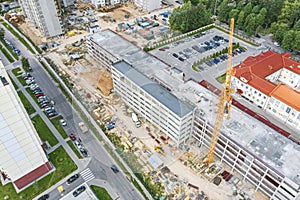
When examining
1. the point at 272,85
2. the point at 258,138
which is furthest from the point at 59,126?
the point at 272,85

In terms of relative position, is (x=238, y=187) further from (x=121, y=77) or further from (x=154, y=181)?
(x=121, y=77)

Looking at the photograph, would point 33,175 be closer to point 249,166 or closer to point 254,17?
point 249,166

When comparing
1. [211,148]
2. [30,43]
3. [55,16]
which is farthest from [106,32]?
[211,148]

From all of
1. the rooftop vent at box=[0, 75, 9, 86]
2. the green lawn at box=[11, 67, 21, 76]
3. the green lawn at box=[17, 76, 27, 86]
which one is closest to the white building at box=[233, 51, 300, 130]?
the rooftop vent at box=[0, 75, 9, 86]

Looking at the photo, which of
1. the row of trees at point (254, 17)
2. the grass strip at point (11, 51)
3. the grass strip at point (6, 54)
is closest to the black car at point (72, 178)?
the grass strip at point (6, 54)

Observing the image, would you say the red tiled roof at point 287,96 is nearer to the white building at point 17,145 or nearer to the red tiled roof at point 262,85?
the red tiled roof at point 262,85
